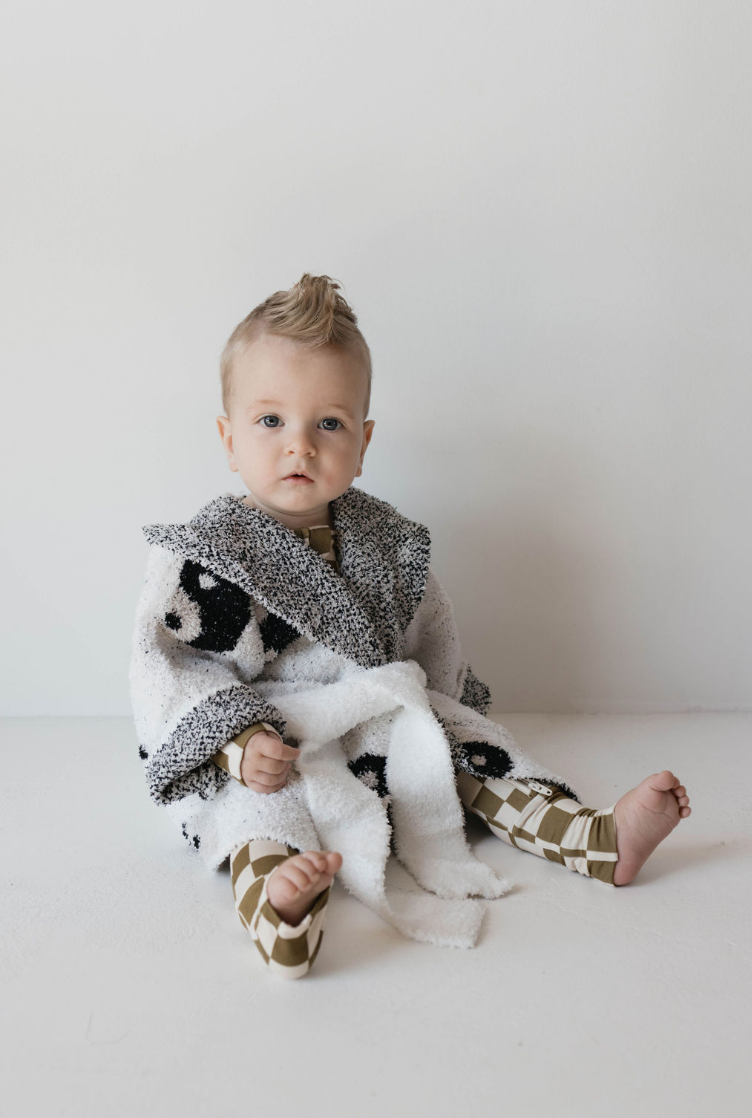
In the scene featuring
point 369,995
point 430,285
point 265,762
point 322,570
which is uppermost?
point 430,285

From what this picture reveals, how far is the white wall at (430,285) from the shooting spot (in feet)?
4.10

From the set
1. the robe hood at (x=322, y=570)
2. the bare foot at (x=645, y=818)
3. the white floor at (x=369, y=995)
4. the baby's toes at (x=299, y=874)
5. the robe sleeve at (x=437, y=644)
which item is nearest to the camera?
the white floor at (x=369, y=995)

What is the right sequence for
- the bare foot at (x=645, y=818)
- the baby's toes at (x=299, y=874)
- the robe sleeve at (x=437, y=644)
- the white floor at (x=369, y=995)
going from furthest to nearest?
the robe sleeve at (x=437, y=644)
the bare foot at (x=645, y=818)
the baby's toes at (x=299, y=874)
the white floor at (x=369, y=995)

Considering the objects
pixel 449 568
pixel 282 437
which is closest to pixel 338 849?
pixel 282 437

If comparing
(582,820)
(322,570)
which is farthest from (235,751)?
(582,820)

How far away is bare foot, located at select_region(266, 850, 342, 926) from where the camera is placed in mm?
733

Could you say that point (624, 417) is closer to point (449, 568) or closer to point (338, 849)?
point (449, 568)

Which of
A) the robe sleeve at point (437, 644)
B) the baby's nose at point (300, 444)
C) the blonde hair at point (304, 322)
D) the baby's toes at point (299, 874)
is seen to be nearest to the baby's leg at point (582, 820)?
the robe sleeve at point (437, 644)

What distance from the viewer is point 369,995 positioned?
0.72 m

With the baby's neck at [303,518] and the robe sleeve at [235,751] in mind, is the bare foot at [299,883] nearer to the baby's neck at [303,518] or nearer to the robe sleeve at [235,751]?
the robe sleeve at [235,751]

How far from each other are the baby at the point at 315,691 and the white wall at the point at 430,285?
24 cm

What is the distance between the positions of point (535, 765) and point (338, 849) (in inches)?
10.6

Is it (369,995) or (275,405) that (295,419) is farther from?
(369,995)

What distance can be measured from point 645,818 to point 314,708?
1.19ft
